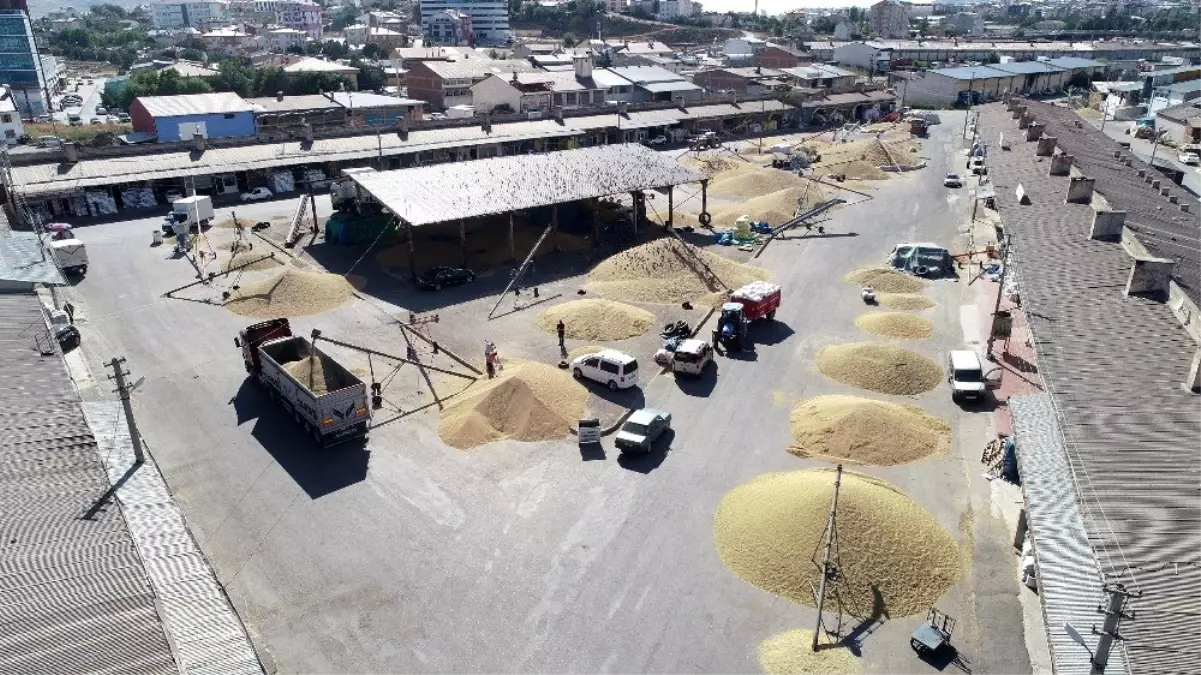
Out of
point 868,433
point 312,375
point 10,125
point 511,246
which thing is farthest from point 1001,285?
point 10,125

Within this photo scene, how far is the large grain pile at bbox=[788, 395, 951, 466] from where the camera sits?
25.4 meters

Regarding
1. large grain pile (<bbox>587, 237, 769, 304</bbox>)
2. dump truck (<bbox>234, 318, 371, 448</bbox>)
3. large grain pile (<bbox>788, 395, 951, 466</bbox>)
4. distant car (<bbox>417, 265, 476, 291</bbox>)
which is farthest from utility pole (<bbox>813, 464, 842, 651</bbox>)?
distant car (<bbox>417, 265, 476, 291</bbox>)

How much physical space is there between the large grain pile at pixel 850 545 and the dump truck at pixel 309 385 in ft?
40.7

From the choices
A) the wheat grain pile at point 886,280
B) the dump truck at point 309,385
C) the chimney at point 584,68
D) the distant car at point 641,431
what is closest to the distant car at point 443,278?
the dump truck at point 309,385

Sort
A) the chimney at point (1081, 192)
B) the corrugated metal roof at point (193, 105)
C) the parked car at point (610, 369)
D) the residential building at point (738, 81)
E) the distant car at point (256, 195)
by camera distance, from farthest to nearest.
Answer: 1. the residential building at point (738, 81)
2. the corrugated metal roof at point (193, 105)
3. the distant car at point (256, 195)
4. the chimney at point (1081, 192)
5. the parked car at point (610, 369)

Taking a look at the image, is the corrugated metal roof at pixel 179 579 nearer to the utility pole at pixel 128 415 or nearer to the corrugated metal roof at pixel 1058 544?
the utility pole at pixel 128 415

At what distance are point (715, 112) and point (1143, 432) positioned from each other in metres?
73.4

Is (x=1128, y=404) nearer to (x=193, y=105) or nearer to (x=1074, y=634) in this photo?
(x=1074, y=634)

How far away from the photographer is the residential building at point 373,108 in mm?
83438

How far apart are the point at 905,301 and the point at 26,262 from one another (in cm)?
4097

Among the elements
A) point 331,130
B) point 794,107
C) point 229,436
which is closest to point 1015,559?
point 229,436

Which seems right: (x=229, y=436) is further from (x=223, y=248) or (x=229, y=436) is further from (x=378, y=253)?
(x=223, y=248)

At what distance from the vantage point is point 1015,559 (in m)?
20.6

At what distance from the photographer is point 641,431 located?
2552 centimetres
